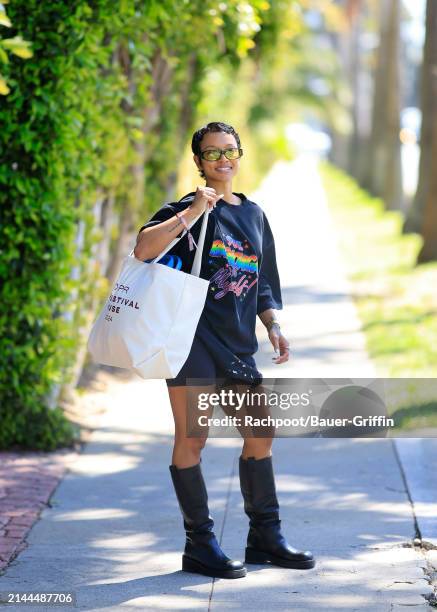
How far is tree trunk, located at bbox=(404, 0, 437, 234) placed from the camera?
18928 millimetres

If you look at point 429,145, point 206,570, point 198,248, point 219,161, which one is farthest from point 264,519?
point 429,145

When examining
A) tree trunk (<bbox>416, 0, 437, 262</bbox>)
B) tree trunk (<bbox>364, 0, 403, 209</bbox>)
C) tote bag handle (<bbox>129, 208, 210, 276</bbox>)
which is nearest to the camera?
tote bag handle (<bbox>129, 208, 210, 276</bbox>)

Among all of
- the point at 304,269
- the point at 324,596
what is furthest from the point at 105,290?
the point at 304,269

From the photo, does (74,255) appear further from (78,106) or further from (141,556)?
(141,556)

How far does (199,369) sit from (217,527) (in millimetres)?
1357

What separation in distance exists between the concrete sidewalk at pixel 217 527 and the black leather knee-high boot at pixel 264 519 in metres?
0.06

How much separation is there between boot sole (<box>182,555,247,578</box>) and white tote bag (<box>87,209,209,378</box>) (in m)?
0.91

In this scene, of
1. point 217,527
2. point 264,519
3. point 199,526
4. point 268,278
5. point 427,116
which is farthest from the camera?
point 427,116

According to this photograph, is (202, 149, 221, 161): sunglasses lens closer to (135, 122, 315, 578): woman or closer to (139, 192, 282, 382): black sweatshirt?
(135, 122, 315, 578): woman

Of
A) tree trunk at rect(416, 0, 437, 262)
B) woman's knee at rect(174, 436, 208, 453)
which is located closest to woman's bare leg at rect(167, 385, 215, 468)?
woman's knee at rect(174, 436, 208, 453)

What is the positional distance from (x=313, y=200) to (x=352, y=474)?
25.0 meters

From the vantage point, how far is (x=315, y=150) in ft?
262

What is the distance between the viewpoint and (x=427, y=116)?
19.9 metres

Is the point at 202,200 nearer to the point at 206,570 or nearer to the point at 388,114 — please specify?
the point at 206,570
